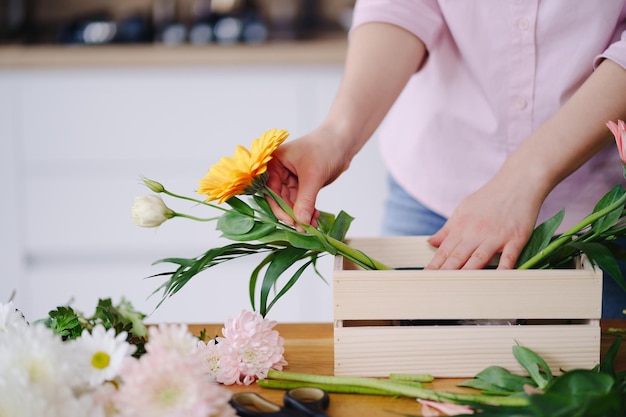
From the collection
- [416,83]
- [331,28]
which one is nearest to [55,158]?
[331,28]

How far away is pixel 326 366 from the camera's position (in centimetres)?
81

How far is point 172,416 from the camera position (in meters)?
0.55

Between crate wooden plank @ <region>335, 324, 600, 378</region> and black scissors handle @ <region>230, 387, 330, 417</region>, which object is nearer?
black scissors handle @ <region>230, 387, 330, 417</region>

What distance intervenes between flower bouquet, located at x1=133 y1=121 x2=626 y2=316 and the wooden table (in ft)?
0.26

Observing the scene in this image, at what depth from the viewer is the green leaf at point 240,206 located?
2.59 feet

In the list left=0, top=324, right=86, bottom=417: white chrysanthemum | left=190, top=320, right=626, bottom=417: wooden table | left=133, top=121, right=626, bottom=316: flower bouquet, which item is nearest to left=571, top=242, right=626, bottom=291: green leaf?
left=133, top=121, right=626, bottom=316: flower bouquet

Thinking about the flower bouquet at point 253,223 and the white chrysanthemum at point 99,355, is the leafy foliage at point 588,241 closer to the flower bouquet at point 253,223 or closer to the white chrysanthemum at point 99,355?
the flower bouquet at point 253,223

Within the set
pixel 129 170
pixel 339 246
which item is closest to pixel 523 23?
pixel 339 246

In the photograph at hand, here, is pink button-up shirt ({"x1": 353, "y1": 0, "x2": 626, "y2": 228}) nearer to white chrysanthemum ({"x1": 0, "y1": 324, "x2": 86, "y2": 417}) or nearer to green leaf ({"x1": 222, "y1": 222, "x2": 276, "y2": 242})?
green leaf ({"x1": 222, "y1": 222, "x2": 276, "y2": 242})

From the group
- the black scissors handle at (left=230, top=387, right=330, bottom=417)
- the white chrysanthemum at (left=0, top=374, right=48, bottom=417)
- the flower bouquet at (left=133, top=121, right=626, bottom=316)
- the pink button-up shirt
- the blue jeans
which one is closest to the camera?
the white chrysanthemum at (left=0, top=374, right=48, bottom=417)

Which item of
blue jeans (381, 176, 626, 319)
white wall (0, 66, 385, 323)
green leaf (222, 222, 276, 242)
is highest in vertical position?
white wall (0, 66, 385, 323)

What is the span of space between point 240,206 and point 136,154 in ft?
5.06

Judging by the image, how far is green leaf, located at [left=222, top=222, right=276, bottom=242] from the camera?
784 mm

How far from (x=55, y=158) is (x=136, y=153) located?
24cm
